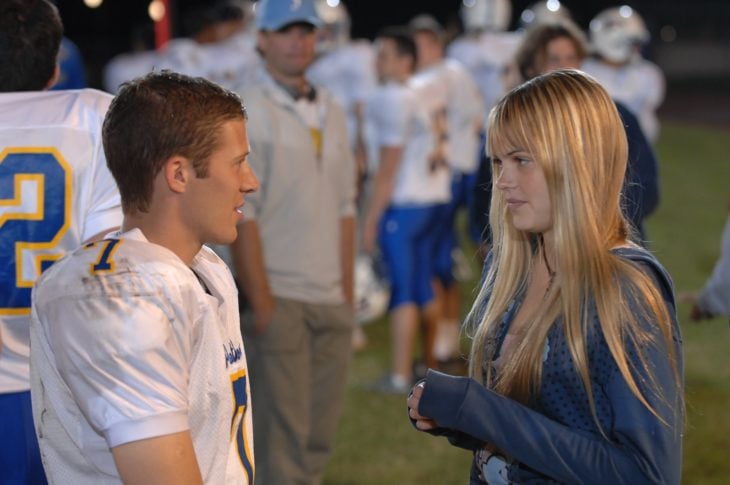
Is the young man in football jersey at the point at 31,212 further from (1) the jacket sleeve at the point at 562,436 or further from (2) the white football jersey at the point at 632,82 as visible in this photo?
(2) the white football jersey at the point at 632,82

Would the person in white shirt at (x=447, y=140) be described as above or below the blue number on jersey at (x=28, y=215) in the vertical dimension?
below

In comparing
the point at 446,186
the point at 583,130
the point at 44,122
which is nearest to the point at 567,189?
the point at 583,130

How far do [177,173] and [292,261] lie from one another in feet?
7.39

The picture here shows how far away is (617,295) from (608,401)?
0.20m

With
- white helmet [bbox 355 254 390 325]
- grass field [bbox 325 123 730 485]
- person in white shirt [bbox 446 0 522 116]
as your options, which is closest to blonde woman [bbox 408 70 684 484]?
grass field [bbox 325 123 730 485]

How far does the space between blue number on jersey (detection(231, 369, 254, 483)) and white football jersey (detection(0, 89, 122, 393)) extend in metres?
0.71

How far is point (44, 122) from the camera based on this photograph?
9.01 ft

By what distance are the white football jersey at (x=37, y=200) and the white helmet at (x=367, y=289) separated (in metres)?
4.84

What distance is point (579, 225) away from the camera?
218 centimetres

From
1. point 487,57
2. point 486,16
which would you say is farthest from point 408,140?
point 486,16

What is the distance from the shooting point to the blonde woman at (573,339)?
2.06 metres

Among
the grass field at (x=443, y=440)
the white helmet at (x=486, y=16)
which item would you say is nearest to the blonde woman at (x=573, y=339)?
the grass field at (x=443, y=440)

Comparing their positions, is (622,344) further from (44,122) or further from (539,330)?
(44,122)

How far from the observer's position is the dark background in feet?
54.5
